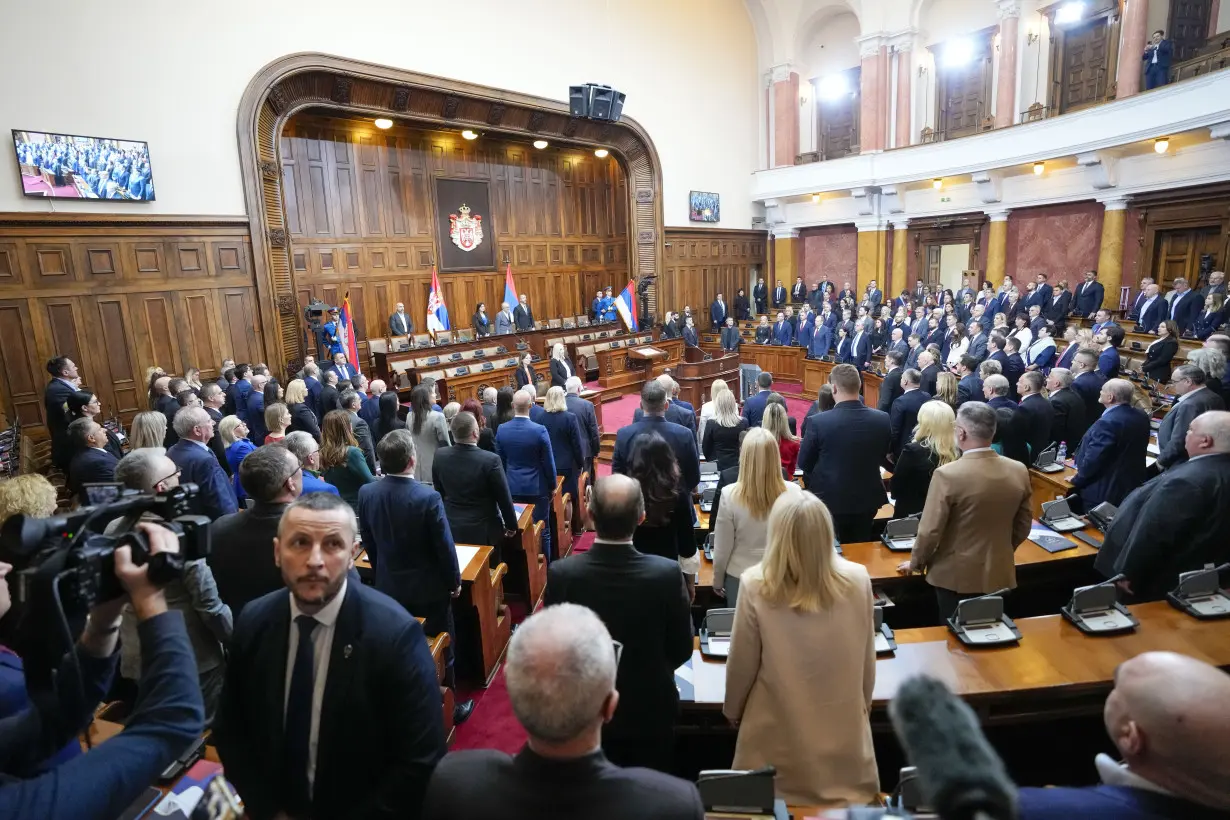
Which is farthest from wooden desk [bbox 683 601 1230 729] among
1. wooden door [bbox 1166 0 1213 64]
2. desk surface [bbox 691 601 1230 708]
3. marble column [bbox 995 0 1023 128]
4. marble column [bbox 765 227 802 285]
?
marble column [bbox 765 227 802 285]

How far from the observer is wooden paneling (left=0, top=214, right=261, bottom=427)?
24.0 ft

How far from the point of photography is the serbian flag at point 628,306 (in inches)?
534

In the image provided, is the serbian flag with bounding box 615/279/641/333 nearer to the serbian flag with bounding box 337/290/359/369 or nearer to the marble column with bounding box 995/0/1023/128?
the serbian flag with bounding box 337/290/359/369

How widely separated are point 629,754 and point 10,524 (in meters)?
1.67

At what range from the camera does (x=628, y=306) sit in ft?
44.6

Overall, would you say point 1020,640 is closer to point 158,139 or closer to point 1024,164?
point 158,139

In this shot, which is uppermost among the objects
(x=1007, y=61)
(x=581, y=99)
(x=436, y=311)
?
(x=1007, y=61)

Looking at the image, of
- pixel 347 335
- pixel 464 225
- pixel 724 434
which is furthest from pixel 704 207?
Result: pixel 724 434

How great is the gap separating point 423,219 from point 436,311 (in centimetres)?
202

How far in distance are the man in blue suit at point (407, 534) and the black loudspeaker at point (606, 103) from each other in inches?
405

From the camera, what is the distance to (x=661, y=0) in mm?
14000

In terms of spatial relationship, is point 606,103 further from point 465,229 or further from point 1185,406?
point 1185,406

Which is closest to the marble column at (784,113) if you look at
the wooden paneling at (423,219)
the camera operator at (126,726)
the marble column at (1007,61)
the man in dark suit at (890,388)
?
the wooden paneling at (423,219)

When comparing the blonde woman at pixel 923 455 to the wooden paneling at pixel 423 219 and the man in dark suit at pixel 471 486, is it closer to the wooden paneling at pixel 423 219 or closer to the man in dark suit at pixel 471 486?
the man in dark suit at pixel 471 486
